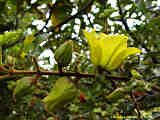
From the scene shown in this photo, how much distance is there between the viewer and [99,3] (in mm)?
1025

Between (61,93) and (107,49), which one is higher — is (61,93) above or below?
below

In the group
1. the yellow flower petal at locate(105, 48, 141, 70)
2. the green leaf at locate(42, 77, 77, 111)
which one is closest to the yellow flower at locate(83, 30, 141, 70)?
the yellow flower petal at locate(105, 48, 141, 70)

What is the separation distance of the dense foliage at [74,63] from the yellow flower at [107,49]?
0.03 ft

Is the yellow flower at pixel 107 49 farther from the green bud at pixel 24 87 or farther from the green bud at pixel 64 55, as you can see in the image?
the green bud at pixel 24 87

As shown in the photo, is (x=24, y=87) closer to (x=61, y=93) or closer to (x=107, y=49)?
(x=61, y=93)

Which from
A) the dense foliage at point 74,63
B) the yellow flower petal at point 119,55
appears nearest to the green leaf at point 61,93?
the dense foliage at point 74,63

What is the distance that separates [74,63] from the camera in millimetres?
628

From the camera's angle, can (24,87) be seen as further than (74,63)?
No

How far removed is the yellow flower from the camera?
0.55 metres

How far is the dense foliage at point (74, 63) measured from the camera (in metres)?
0.54

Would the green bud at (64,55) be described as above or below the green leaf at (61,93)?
above

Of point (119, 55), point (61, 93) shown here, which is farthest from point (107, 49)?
point (61, 93)

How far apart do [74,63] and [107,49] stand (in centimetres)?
12

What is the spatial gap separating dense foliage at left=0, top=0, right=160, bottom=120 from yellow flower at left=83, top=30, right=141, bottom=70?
0.4 inches
